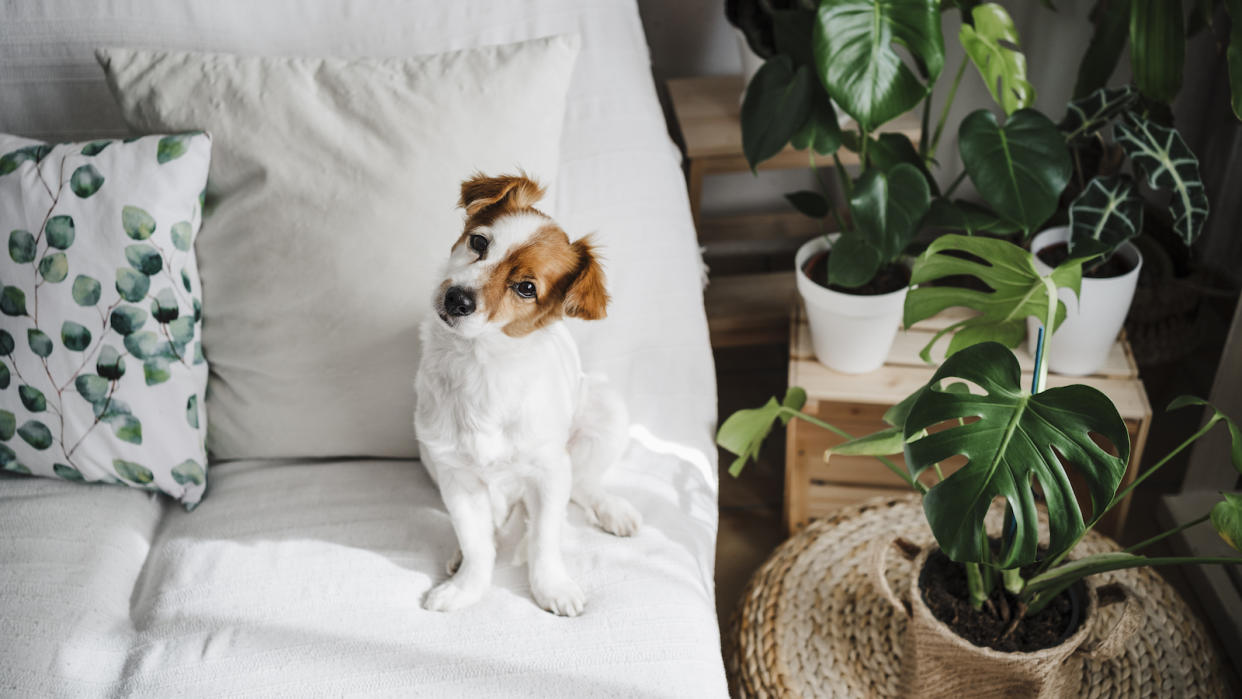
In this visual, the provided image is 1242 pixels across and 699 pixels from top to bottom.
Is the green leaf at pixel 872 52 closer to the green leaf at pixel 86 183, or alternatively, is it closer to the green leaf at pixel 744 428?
the green leaf at pixel 744 428

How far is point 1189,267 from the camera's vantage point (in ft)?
6.27

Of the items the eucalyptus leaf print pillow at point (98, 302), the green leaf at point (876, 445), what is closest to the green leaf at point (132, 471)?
the eucalyptus leaf print pillow at point (98, 302)

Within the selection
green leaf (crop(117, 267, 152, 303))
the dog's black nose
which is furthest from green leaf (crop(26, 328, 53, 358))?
the dog's black nose

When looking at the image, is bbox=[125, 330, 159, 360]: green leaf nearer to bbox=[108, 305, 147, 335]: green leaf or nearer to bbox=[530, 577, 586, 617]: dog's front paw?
bbox=[108, 305, 147, 335]: green leaf

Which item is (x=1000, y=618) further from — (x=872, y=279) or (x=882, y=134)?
(x=882, y=134)

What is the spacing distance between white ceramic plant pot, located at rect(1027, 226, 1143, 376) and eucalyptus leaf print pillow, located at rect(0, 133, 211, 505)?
1249 millimetres

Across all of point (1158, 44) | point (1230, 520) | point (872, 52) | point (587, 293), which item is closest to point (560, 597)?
point (587, 293)

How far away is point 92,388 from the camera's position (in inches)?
47.3

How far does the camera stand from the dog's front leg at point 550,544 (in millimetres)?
1113

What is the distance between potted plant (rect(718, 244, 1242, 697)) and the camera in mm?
912

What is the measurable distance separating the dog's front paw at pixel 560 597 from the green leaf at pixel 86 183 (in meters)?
0.76

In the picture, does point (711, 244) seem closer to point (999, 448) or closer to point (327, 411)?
point (327, 411)

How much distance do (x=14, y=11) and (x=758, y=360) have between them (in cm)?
164

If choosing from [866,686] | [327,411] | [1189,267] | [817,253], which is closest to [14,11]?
[327,411]
